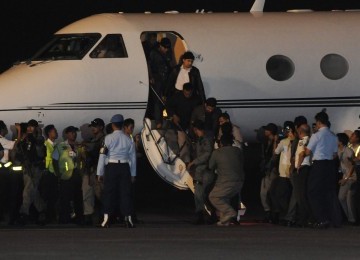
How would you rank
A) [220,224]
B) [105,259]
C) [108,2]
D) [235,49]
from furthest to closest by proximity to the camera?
[108,2] < [235,49] < [220,224] < [105,259]

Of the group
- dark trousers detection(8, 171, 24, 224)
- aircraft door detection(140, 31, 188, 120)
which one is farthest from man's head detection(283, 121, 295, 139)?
dark trousers detection(8, 171, 24, 224)

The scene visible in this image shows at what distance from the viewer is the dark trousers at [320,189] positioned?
67.9 ft

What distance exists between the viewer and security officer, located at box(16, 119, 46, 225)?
71.5ft

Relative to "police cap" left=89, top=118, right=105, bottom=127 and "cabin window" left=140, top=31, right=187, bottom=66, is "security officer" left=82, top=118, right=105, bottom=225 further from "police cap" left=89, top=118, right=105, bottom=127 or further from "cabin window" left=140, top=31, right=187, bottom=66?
"cabin window" left=140, top=31, right=187, bottom=66

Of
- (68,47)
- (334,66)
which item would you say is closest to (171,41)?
(68,47)

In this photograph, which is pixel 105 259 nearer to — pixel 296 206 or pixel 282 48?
pixel 296 206

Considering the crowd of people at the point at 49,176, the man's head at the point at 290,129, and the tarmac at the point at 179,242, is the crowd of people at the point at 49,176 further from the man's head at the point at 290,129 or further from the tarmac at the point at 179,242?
the man's head at the point at 290,129

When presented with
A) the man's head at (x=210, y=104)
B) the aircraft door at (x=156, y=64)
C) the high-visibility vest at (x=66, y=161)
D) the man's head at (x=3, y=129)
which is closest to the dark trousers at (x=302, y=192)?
the man's head at (x=210, y=104)

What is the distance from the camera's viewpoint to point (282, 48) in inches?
957

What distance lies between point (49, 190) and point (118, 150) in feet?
5.76

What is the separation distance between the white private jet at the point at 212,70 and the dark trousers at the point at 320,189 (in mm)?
3420

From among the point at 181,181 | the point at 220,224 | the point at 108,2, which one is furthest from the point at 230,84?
the point at 108,2

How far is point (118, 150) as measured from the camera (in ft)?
68.6

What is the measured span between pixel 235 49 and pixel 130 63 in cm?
190
